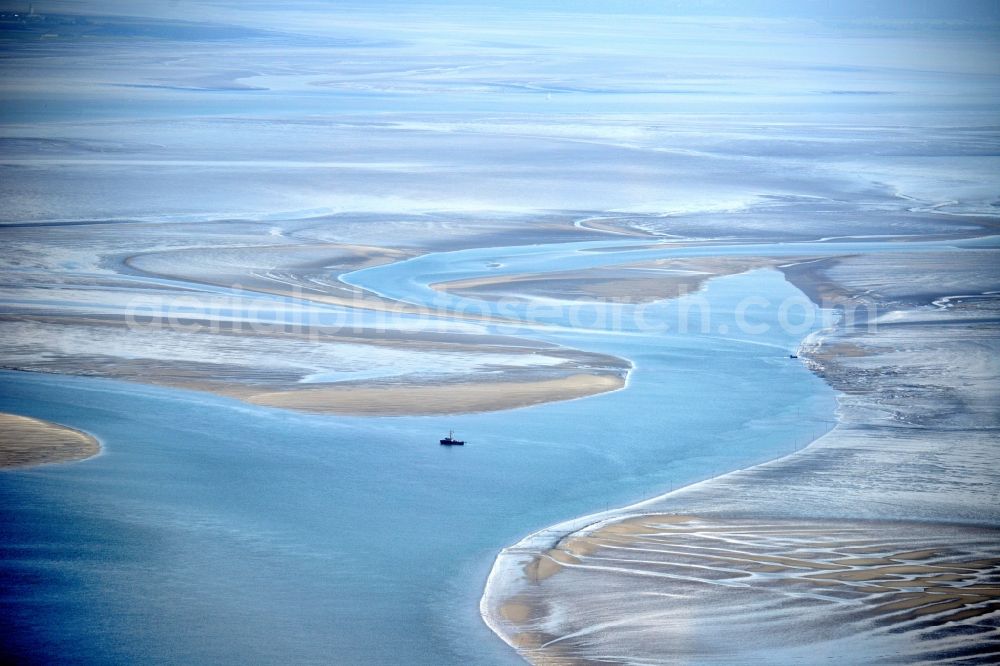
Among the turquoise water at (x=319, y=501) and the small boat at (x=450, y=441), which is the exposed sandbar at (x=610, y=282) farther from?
the small boat at (x=450, y=441)

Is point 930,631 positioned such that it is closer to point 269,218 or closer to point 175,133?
point 269,218

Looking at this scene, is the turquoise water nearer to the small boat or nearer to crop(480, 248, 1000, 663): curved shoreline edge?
the small boat

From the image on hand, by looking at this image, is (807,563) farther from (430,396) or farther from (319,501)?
(430,396)

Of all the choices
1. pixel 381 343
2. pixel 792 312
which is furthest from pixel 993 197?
pixel 381 343

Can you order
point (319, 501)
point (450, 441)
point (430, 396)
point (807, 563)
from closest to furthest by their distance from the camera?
1. point (807, 563)
2. point (319, 501)
3. point (450, 441)
4. point (430, 396)

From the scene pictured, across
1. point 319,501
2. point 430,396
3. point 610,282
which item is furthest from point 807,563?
point 610,282

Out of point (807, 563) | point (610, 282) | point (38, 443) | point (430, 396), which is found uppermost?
point (610, 282)
